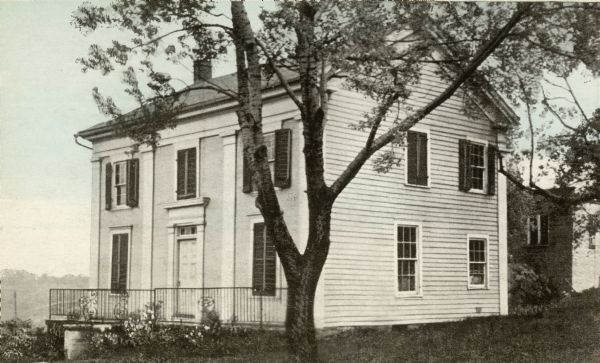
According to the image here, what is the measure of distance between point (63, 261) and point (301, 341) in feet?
22.7

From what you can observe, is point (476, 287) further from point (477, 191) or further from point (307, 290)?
point (307, 290)

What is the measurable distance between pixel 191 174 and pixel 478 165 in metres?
7.82

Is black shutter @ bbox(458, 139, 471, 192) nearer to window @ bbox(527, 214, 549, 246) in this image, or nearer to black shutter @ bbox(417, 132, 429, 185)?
black shutter @ bbox(417, 132, 429, 185)

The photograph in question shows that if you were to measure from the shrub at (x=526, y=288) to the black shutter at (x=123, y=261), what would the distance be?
12799 mm

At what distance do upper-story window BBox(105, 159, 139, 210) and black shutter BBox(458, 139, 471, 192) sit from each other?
897 cm

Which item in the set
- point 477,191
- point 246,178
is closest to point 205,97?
point 246,178

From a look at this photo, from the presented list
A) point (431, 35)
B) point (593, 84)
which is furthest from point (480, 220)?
point (431, 35)

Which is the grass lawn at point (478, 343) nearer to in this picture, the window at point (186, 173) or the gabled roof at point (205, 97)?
the gabled roof at point (205, 97)

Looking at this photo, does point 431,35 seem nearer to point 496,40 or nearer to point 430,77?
point 496,40

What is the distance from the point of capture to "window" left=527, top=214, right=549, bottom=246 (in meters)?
29.2

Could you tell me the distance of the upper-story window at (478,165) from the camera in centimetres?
1962

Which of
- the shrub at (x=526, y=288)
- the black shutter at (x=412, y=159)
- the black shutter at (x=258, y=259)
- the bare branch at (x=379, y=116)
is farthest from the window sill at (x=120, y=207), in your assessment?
the shrub at (x=526, y=288)

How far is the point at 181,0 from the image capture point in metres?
11.5

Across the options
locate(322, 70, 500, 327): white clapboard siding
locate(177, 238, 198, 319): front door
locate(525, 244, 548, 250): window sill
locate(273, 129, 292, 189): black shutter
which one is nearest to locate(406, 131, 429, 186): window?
locate(322, 70, 500, 327): white clapboard siding
